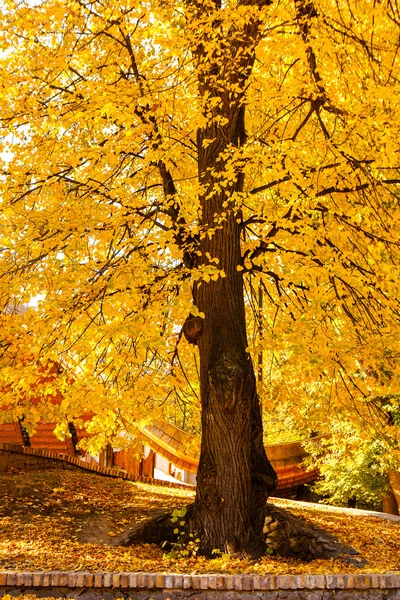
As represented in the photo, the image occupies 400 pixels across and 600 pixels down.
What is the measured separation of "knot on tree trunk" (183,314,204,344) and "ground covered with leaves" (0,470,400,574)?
2.72 m

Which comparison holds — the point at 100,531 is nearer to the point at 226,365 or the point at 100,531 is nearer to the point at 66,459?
the point at 226,365

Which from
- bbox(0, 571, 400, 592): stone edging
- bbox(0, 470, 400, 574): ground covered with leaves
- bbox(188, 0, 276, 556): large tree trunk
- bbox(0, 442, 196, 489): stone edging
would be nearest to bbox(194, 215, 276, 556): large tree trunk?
bbox(188, 0, 276, 556): large tree trunk

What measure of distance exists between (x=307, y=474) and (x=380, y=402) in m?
7.70

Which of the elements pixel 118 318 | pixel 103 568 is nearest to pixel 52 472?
pixel 118 318

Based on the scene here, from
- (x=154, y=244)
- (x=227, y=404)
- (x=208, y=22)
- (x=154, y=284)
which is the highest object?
(x=208, y=22)

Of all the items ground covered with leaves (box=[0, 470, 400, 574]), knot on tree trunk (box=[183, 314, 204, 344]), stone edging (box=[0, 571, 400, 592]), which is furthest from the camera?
knot on tree trunk (box=[183, 314, 204, 344])

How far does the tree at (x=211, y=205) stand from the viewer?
7.82 metres

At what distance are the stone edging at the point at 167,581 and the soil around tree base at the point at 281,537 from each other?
1365 millimetres

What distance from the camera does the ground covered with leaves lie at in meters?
7.53

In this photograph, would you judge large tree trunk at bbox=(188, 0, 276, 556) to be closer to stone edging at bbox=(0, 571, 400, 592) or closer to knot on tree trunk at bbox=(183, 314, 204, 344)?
knot on tree trunk at bbox=(183, 314, 204, 344)

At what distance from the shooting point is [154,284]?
8.54 meters

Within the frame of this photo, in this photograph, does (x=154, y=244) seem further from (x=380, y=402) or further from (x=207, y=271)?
(x=380, y=402)

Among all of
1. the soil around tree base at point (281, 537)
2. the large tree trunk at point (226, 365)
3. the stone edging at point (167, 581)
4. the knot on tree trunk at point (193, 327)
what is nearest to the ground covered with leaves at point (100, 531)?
the soil around tree base at point (281, 537)

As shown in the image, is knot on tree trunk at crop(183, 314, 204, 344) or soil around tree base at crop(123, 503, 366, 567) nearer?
soil around tree base at crop(123, 503, 366, 567)
